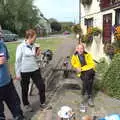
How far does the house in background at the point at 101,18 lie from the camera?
12906 mm

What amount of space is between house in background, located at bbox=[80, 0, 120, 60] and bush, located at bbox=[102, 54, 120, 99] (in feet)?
12.8

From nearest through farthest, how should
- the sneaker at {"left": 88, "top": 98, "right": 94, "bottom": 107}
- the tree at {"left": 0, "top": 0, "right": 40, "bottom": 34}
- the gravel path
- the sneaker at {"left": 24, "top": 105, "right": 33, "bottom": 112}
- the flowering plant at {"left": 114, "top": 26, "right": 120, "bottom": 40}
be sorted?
1. the gravel path
2. the sneaker at {"left": 24, "top": 105, "right": 33, "bottom": 112}
3. the sneaker at {"left": 88, "top": 98, "right": 94, "bottom": 107}
4. the flowering plant at {"left": 114, "top": 26, "right": 120, "bottom": 40}
5. the tree at {"left": 0, "top": 0, "right": 40, "bottom": 34}

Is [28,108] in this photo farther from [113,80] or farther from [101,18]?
[101,18]

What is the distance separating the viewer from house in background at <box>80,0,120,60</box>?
42.3ft

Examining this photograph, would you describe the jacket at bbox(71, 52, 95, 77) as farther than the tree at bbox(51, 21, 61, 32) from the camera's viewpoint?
No

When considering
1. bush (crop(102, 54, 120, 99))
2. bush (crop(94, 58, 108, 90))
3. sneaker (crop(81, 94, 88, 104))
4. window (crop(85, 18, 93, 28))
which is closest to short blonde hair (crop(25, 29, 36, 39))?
sneaker (crop(81, 94, 88, 104))

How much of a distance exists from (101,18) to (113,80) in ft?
22.5

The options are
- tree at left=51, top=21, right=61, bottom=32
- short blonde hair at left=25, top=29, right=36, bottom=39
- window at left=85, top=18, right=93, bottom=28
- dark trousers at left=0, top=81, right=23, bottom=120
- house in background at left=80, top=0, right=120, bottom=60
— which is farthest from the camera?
tree at left=51, top=21, right=61, bottom=32

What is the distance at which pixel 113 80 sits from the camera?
28.4 feet

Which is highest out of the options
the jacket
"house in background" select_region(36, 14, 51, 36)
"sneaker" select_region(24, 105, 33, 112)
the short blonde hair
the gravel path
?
the short blonde hair

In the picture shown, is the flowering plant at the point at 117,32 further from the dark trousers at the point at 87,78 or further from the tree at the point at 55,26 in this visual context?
the tree at the point at 55,26

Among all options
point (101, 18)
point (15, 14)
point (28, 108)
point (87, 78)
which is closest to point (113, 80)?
point (87, 78)

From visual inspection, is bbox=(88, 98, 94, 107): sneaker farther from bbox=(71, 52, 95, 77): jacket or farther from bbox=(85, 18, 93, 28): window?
bbox=(85, 18, 93, 28): window

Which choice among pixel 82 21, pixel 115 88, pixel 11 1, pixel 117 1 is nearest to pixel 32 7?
pixel 11 1
